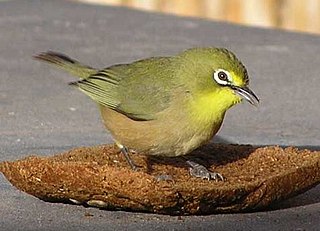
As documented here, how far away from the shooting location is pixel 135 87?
15.8ft

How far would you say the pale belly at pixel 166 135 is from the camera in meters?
4.41

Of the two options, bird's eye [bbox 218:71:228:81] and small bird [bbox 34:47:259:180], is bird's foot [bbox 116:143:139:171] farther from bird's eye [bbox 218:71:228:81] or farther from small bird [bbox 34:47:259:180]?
bird's eye [bbox 218:71:228:81]

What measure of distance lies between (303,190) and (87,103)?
2742mm

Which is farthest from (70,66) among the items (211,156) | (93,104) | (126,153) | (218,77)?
(93,104)

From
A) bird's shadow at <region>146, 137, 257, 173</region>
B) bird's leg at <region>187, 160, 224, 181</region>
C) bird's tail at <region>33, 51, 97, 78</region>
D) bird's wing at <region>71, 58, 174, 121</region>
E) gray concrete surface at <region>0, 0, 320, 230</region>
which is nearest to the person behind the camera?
gray concrete surface at <region>0, 0, 320, 230</region>

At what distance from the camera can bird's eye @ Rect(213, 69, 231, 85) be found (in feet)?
14.4

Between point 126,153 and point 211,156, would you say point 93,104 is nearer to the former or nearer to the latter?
point 211,156

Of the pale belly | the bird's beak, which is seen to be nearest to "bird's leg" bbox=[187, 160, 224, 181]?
the pale belly

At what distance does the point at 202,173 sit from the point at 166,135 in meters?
0.24

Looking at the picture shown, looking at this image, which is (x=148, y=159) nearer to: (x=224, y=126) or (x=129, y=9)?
(x=224, y=126)

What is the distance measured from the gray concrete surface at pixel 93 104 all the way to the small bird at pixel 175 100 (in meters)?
0.40

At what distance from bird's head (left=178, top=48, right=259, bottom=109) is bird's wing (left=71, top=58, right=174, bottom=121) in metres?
0.14

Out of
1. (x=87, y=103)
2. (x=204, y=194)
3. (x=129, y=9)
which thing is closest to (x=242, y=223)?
(x=204, y=194)

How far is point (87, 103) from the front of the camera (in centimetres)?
680
